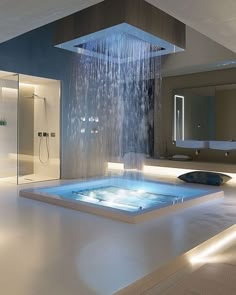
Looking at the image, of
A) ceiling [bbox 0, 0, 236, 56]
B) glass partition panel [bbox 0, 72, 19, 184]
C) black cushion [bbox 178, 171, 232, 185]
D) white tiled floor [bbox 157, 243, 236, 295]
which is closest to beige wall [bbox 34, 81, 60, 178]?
glass partition panel [bbox 0, 72, 19, 184]

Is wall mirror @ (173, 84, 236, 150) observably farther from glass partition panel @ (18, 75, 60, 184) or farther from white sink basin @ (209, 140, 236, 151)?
glass partition panel @ (18, 75, 60, 184)

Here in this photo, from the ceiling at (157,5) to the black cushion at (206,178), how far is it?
3.29 metres

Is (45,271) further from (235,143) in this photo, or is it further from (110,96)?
(110,96)

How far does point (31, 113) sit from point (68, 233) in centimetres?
455

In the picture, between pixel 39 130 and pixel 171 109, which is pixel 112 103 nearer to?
pixel 171 109

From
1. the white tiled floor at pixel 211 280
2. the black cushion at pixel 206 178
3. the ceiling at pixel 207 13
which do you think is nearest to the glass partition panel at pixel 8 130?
the black cushion at pixel 206 178

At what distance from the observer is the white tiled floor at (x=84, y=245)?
6.90 feet

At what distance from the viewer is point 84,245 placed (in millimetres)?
2791

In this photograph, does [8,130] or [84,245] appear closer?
[84,245]

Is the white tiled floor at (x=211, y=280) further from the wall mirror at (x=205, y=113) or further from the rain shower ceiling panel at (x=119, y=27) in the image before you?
the wall mirror at (x=205, y=113)

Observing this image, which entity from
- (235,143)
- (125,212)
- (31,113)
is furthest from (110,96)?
(125,212)

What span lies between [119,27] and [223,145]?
341cm

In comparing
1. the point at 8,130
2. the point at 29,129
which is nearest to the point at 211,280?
the point at 8,130

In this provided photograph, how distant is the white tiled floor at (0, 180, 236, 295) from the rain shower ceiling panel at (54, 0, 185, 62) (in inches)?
105
